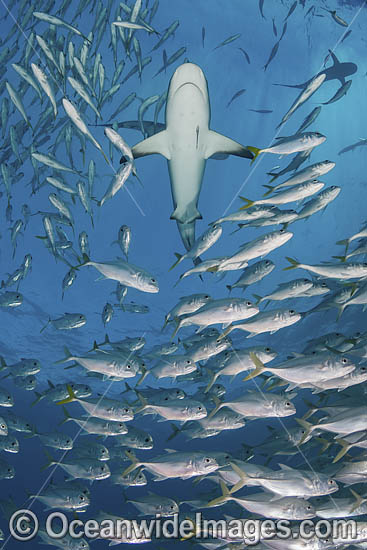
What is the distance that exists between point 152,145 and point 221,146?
115 centimetres

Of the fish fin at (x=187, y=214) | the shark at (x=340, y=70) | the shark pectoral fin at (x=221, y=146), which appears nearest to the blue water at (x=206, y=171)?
the shark at (x=340, y=70)

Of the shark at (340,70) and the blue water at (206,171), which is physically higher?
the shark at (340,70)

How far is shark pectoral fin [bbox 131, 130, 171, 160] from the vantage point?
242 inches

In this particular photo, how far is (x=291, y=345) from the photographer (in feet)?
71.1

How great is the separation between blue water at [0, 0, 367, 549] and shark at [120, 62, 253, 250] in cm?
122

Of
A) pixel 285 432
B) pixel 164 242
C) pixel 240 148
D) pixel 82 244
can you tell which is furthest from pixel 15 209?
pixel 285 432

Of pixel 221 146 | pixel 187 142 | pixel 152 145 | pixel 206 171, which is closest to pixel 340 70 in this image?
pixel 206 171

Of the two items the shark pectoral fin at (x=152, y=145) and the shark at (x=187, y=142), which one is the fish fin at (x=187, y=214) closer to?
the shark at (x=187, y=142)

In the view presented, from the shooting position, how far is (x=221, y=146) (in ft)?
21.5

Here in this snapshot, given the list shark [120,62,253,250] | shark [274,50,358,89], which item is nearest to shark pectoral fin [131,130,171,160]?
shark [120,62,253,250]

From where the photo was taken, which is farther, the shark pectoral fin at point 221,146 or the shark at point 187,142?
the shark pectoral fin at point 221,146

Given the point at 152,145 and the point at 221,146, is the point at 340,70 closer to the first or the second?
the point at 221,146

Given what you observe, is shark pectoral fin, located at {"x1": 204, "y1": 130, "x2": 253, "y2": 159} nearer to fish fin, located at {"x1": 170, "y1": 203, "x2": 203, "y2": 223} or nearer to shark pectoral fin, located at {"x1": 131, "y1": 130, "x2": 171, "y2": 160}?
shark pectoral fin, located at {"x1": 131, "y1": 130, "x2": 171, "y2": 160}

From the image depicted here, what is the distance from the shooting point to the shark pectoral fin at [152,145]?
6.14 meters
